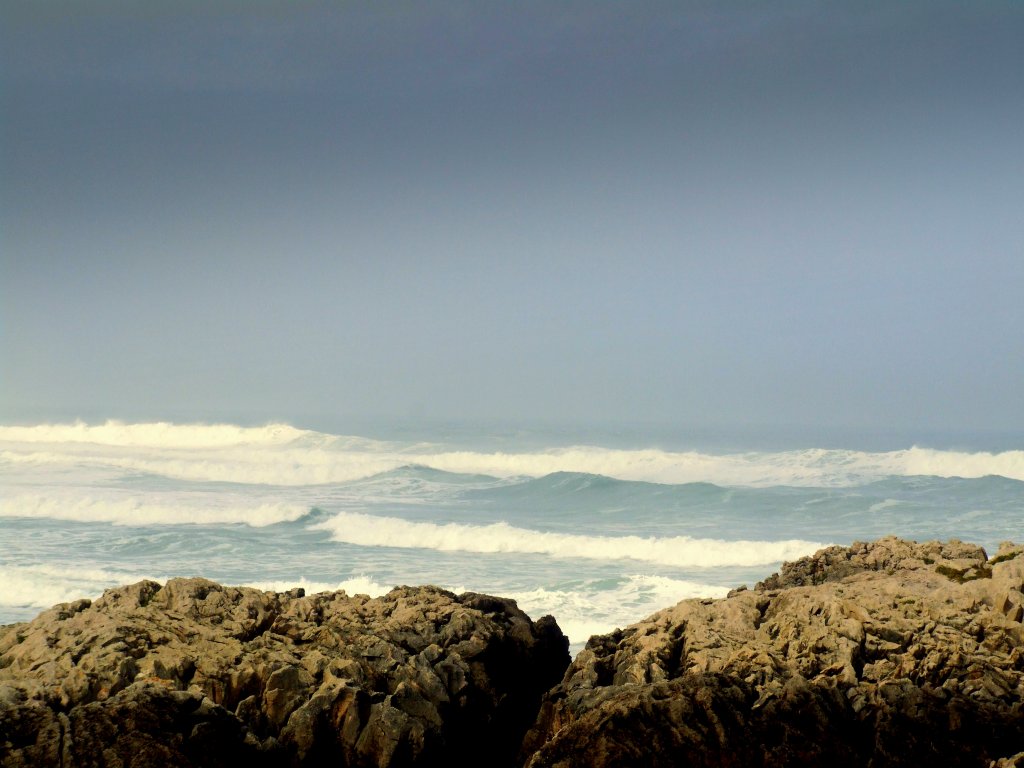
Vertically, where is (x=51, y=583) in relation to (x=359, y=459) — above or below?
below

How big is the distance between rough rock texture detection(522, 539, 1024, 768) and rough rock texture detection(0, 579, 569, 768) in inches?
27.5

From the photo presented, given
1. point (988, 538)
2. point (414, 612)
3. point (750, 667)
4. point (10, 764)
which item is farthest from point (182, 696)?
point (988, 538)

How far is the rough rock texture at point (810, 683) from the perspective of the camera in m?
5.21

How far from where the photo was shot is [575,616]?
12289 mm

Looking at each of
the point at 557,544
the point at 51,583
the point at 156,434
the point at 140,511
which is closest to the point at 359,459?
the point at 156,434

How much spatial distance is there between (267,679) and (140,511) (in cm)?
2164

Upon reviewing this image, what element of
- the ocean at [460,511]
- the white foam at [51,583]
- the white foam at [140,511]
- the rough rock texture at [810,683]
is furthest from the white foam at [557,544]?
the rough rock texture at [810,683]

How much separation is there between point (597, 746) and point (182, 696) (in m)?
2.30

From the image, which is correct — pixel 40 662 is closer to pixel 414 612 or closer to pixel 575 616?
pixel 414 612

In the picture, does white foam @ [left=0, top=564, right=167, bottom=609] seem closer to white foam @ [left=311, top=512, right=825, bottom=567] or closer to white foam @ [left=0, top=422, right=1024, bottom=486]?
white foam @ [left=311, top=512, right=825, bottom=567]

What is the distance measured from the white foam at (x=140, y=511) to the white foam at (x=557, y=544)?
2.16 metres

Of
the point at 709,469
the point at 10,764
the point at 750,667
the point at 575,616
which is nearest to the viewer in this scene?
the point at 10,764

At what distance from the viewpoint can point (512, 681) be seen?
6.84 metres

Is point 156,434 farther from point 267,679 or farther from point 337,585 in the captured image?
point 267,679
